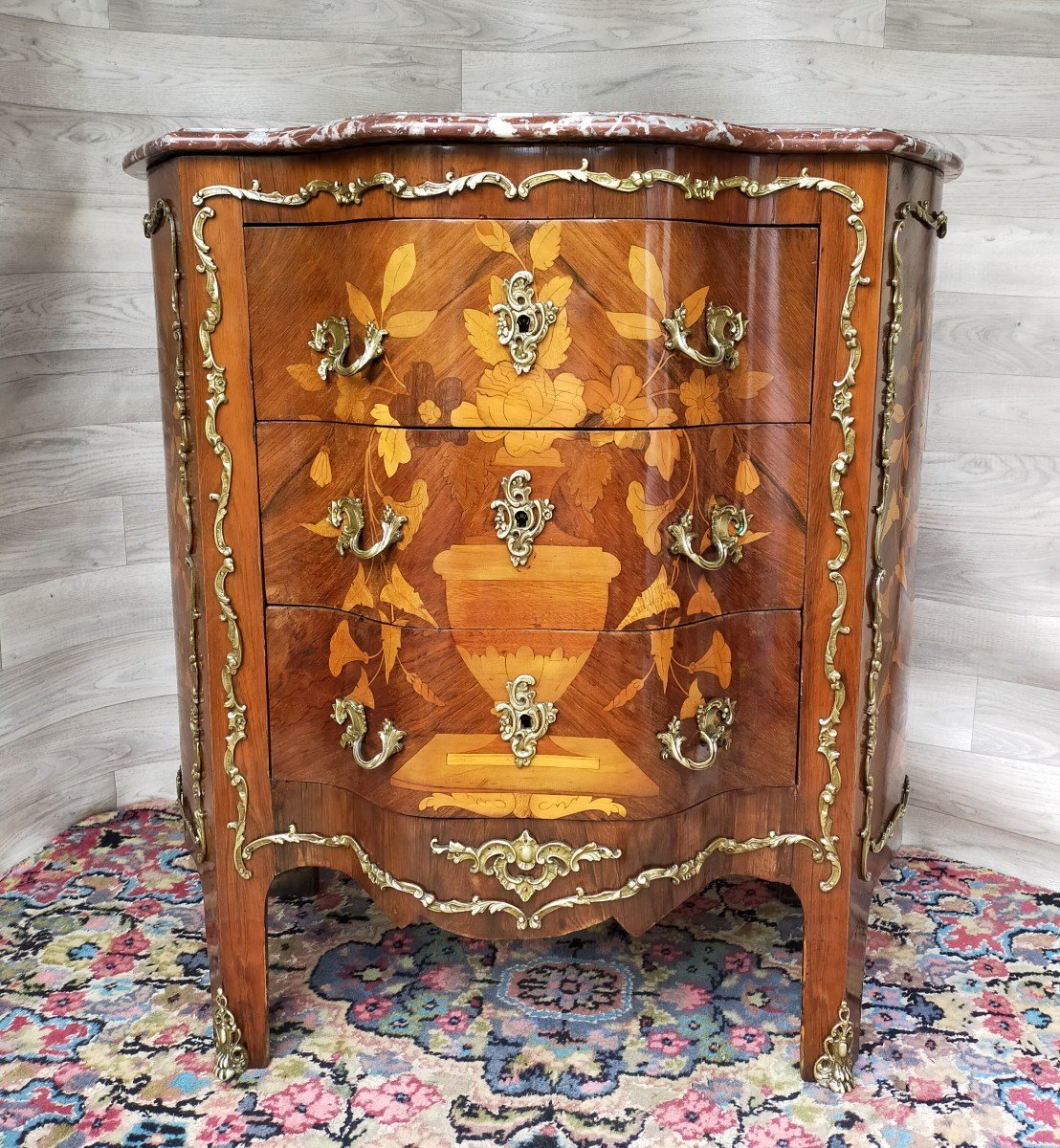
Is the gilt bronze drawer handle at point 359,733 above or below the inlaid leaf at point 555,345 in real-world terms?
below

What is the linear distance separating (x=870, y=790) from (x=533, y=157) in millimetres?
918

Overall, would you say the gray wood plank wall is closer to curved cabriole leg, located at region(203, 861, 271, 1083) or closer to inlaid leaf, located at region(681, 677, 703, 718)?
curved cabriole leg, located at region(203, 861, 271, 1083)

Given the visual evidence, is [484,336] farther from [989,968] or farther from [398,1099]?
[989,968]

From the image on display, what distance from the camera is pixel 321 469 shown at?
4.62ft

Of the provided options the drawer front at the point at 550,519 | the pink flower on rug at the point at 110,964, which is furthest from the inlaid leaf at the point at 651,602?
the pink flower on rug at the point at 110,964

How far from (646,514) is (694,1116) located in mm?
791

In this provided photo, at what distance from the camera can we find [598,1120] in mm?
1465

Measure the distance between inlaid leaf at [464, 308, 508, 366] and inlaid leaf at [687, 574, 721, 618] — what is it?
A: 1.20 ft

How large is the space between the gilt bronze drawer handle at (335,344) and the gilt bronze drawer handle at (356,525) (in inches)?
6.2

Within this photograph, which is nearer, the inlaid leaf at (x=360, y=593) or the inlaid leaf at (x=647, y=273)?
the inlaid leaf at (x=647, y=273)

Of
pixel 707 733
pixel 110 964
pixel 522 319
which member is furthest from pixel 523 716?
pixel 110 964

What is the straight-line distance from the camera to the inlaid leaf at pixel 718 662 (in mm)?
1409

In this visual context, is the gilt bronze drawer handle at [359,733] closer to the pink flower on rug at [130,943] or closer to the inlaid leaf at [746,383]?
the inlaid leaf at [746,383]

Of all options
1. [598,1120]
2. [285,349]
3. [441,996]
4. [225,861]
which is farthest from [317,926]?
[285,349]
